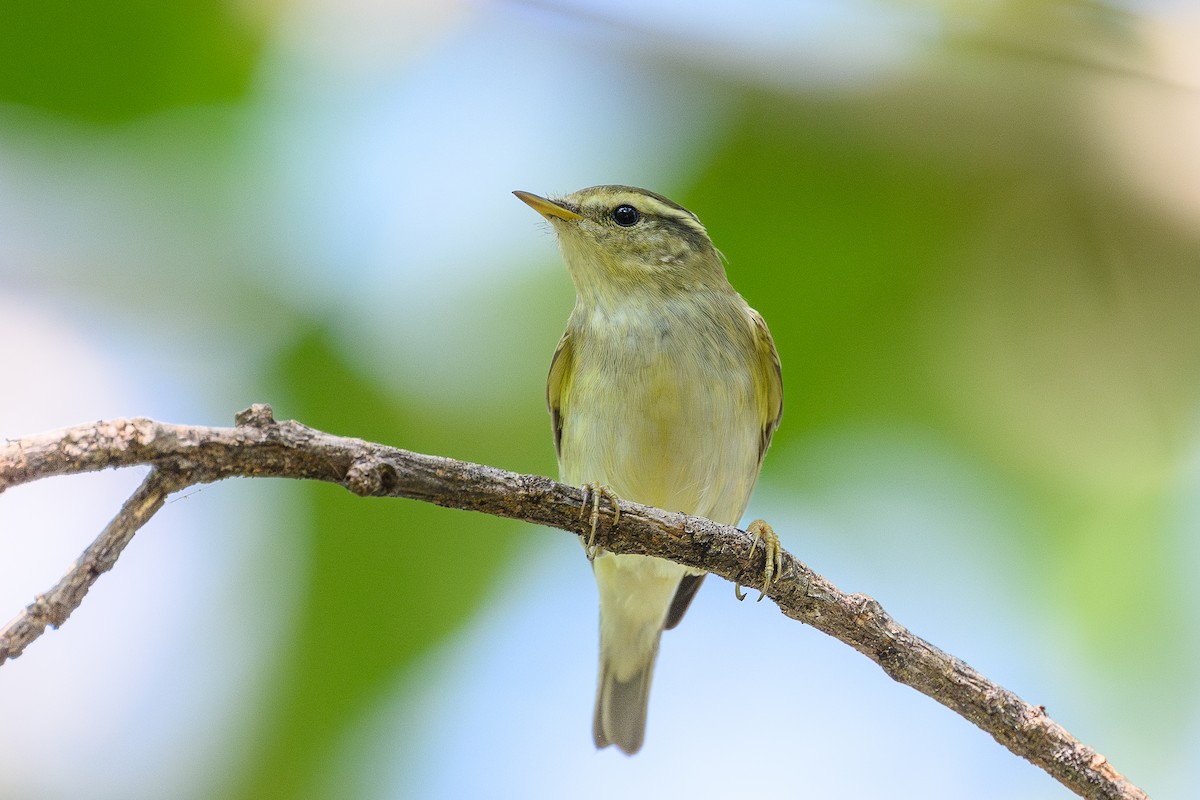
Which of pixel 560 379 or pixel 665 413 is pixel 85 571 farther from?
pixel 560 379

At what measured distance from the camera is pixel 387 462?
1.92 metres

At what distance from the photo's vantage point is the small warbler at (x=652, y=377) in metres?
3.86

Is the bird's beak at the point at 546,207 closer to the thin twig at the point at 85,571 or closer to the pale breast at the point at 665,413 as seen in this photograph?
the pale breast at the point at 665,413

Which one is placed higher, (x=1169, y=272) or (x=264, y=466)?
(x=1169, y=272)

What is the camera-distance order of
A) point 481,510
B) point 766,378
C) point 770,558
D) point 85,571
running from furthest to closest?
point 766,378
point 770,558
point 481,510
point 85,571

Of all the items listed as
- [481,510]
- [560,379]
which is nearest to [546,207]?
[560,379]

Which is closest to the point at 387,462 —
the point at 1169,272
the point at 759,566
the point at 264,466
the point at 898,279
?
the point at 264,466

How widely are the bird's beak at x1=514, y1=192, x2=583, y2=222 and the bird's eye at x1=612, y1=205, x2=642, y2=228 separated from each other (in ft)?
0.50

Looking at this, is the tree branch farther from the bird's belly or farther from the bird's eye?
the bird's eye

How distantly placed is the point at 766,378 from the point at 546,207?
1.11m

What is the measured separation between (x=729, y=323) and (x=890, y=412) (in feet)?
3.13

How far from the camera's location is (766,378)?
417cm

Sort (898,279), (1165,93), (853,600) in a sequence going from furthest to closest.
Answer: (898,279) < (1165,93) < (853,600)

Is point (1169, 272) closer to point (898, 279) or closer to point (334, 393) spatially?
point (898, 279)
